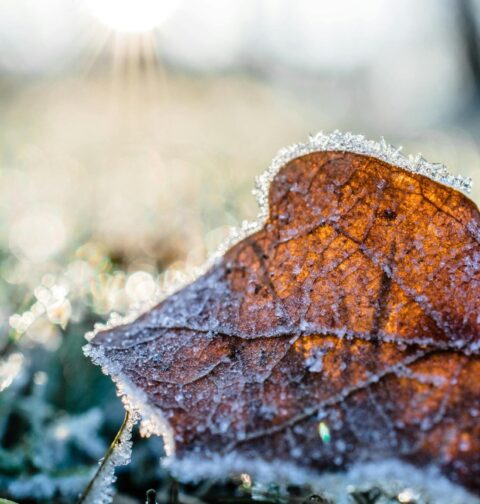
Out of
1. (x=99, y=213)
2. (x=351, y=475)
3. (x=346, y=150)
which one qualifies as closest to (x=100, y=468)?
(x=351, y=475)

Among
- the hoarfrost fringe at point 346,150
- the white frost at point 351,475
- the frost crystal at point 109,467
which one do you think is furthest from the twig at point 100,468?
the hoarfrost fringe at point 346,150

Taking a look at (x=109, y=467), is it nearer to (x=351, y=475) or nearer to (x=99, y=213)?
(x=351, y=475)

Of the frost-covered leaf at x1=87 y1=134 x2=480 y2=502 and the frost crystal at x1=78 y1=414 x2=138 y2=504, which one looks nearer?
the frost-covered leaf at x1=87 y1=134 x2=480 y2=502

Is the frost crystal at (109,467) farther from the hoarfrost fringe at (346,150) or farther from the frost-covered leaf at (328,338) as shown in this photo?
the hoarfrost fringe at (346,150)

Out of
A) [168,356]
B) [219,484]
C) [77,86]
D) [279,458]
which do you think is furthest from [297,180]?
[77,86]

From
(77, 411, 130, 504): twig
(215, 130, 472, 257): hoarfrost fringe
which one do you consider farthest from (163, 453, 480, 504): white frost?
(215, 130, 472, 257): hoarfrost fringe

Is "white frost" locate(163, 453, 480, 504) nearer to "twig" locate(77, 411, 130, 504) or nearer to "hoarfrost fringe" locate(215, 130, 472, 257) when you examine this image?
"twig" locate(77, 411, 130, 504)

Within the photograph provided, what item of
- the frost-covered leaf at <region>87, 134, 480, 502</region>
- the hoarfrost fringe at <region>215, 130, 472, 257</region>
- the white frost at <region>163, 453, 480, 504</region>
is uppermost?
the hoarfrost fringe at <region>215, 130, 472, 257</region>

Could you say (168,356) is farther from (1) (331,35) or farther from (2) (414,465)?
(1) (331,35)

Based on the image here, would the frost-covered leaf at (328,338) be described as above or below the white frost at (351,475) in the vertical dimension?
above
